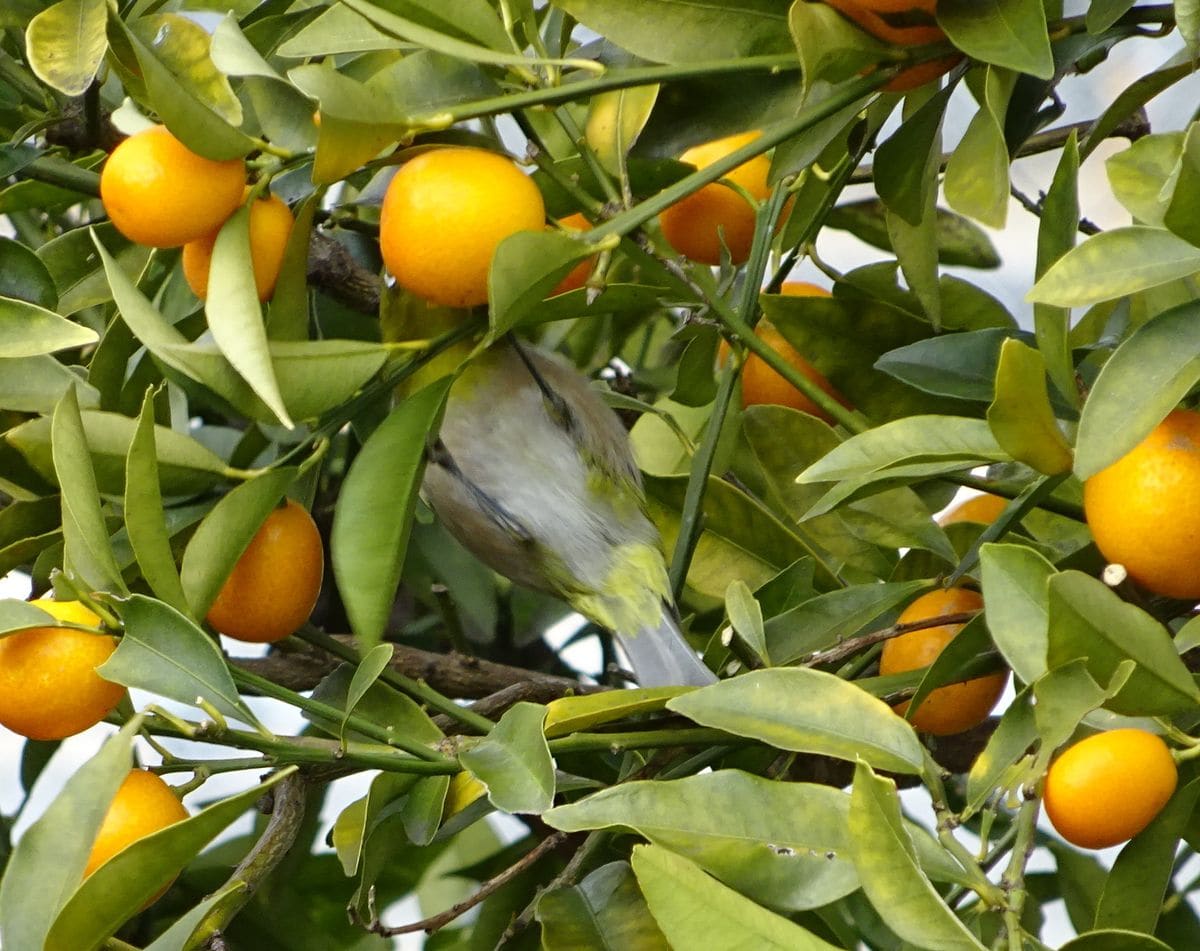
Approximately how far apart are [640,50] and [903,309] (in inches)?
11.1

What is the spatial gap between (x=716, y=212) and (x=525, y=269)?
28 centimetres

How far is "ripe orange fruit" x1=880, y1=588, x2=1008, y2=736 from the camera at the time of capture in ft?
2.60

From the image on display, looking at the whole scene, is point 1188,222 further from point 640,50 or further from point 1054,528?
point 1054,528

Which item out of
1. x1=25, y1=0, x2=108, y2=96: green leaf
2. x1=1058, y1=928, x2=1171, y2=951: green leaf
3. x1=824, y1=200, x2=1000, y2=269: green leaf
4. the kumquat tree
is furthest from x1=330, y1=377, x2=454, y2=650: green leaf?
x1=824, y1=200, x2=1000, y2=269: green leaf

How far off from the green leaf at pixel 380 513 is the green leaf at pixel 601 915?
0.18 meters

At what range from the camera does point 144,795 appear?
666 mm

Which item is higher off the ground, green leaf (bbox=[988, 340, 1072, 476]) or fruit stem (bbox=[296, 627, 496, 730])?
green leaf (bbox=[988, 340, 1072, 476])

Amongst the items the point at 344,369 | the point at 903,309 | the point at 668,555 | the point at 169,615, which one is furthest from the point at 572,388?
the point at 169,615

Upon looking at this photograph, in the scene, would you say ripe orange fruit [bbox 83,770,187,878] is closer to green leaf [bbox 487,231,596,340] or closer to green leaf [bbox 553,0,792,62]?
green leaf [bbox 487,231,596,340]

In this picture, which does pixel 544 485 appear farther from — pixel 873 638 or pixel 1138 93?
pixel 1138 93

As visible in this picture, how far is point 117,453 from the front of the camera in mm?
702

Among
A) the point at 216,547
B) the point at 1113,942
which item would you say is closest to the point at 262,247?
the point at 216,547

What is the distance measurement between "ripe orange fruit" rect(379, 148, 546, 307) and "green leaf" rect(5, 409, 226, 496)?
0.45 feet

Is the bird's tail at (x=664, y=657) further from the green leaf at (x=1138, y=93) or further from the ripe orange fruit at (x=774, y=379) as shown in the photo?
the green leaf at (x=1138, y=93)
